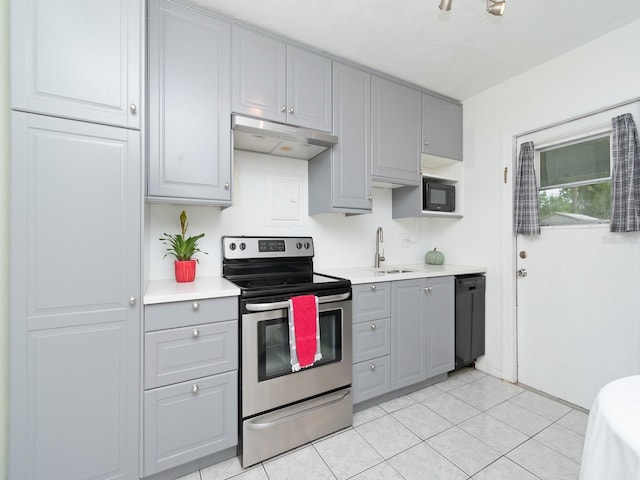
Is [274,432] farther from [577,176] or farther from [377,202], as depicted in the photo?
[577,176]

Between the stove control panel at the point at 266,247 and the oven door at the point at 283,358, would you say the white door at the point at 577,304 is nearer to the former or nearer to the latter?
the oven door at the point at 283,358

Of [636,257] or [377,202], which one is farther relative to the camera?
[377,202]

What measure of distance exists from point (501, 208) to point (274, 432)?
241 cm

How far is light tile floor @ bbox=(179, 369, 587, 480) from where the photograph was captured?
1507 mm

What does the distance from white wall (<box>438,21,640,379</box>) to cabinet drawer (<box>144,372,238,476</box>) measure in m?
2.24

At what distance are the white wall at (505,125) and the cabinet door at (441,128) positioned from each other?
10cm

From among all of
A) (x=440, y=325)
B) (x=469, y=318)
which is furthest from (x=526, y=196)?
(x=440, y=325)

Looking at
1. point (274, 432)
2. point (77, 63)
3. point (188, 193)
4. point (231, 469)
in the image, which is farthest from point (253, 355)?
point (77, 63)

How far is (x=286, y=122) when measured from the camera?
6.30 ft

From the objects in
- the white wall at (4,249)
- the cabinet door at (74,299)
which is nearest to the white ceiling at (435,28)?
the white wall at (4,249)

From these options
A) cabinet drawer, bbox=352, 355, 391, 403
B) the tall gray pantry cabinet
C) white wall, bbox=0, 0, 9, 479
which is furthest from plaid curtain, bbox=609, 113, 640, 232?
white wall, bbox=0, 0, 9, 479

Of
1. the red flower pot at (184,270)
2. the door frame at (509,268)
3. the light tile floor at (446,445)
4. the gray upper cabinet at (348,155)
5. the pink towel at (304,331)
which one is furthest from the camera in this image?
the door frame at (509,268)

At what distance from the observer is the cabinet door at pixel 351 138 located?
6.97ft

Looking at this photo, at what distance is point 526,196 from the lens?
7.65 ft
